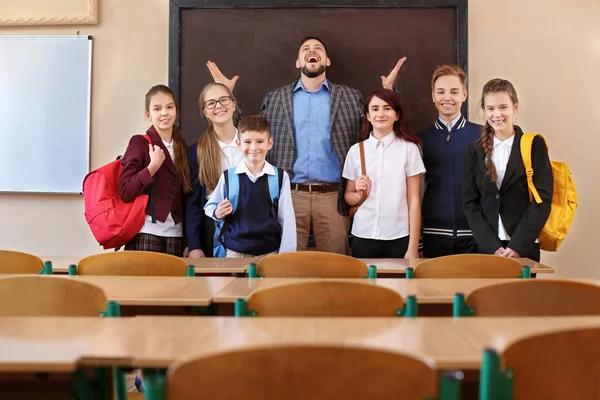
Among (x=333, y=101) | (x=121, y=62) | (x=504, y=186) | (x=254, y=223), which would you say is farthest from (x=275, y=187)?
(x=121, y=62)

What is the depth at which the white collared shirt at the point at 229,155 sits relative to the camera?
3.50 metres

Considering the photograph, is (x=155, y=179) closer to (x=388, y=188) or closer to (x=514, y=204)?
(x=388, y=188)

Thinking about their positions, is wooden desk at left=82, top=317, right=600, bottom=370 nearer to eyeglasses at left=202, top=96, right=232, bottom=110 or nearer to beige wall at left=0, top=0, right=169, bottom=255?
eyeglasses at left=202, top=96, right=232, bottom=110

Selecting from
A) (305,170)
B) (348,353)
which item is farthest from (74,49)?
(348,353)

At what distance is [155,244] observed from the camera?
11.2ft

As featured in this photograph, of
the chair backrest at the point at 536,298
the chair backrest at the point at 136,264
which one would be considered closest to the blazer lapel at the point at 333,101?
the chair backrest at the point at 136,264

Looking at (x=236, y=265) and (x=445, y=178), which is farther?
(x=445, y=178)

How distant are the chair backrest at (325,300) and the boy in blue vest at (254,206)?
5.06ft

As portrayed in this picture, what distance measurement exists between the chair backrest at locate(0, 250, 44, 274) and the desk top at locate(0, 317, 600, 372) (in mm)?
1176

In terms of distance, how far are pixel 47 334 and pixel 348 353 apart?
2.74ft

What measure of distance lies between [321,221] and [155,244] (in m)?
1.01

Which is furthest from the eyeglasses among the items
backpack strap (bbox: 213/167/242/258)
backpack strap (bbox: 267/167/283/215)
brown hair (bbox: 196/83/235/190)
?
backpack strap (bbox: 267/167/283/215)

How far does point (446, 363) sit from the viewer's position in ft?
3.90

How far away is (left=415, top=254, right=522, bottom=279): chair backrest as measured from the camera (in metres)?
2.44
